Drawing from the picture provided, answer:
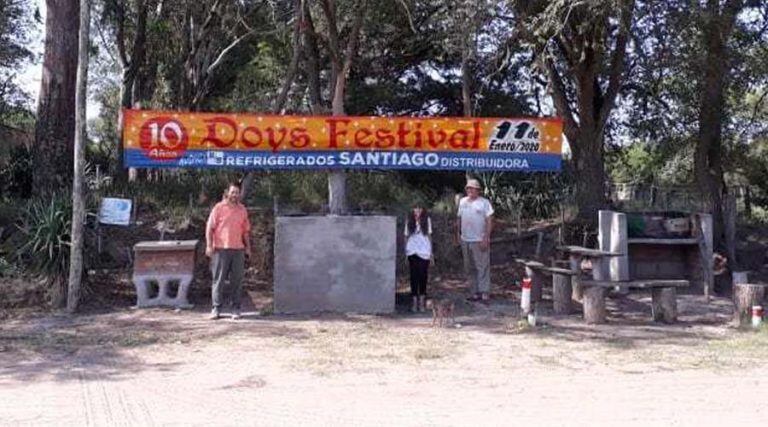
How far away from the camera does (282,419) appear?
678cm

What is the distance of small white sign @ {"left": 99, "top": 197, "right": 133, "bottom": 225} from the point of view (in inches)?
516

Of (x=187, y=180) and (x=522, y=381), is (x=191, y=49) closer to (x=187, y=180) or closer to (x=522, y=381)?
(x=187, y=180)

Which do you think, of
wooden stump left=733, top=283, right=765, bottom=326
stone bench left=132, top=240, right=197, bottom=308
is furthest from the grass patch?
wooden stump left=733, top=283, right=765, bottom=326

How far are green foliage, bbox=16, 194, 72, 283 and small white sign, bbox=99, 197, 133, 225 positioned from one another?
474mm

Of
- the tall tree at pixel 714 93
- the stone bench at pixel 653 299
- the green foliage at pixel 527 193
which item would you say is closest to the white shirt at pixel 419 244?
the stone bench at pixel 653 299

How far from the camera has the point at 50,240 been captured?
12.7 meters

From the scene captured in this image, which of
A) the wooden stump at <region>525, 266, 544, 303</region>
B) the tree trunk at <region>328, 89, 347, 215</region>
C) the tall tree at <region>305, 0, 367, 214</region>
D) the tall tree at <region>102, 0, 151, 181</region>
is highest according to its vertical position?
the tall tree at <region>102, 0, 151, 181</region>

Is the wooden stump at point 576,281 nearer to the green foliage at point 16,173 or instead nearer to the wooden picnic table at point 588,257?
the wooden picnic table at point 588,257

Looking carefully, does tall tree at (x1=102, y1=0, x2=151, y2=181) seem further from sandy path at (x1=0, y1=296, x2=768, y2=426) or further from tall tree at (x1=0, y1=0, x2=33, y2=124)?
sandy path at (x1=0, y1=296, x2=768, y2=426)

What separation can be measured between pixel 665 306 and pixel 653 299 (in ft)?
0.68

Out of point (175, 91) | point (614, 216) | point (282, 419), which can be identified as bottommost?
point (282, 419)

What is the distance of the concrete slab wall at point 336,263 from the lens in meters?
12.6

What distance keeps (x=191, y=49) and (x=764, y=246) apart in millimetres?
15723

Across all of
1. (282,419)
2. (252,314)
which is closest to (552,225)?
(252,314)
